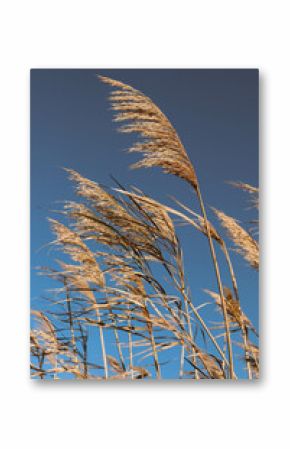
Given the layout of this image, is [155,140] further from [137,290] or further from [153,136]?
[137,290]

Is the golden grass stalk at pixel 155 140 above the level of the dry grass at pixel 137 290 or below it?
above

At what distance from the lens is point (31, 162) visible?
230 cm

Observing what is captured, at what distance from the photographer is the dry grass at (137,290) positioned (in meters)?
2.07

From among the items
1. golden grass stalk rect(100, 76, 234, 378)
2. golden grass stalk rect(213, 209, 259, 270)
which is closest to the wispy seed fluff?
golden grass stalk rect(100, 76, 234, 378)

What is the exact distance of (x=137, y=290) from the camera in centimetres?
208

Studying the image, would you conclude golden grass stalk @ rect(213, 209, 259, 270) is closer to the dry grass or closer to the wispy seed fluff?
the dry grass

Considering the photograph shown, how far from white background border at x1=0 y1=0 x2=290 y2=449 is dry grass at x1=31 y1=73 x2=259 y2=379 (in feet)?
0.37

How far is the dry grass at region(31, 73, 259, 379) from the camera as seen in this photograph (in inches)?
81.5
